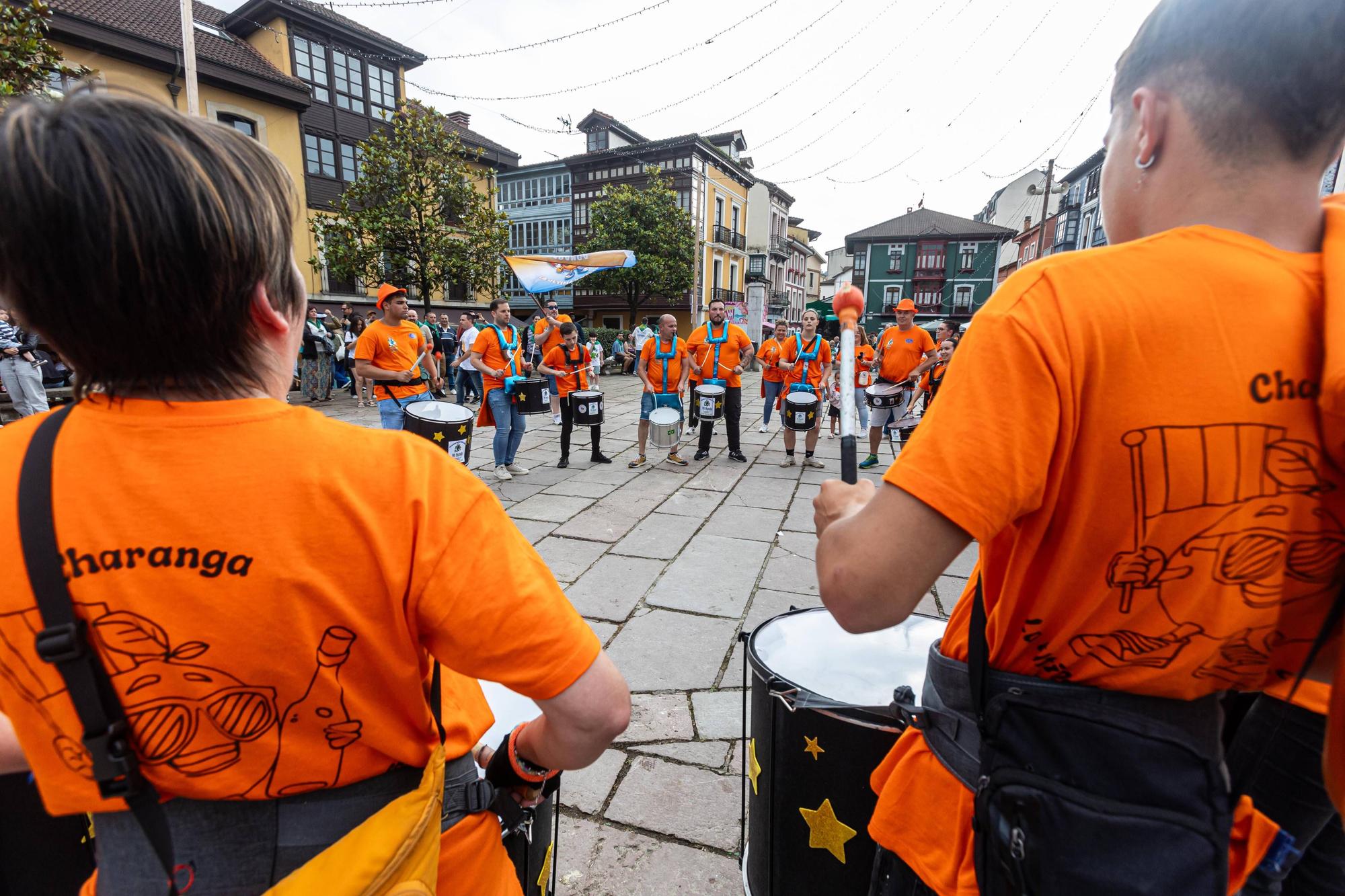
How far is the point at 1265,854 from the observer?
3.07ft

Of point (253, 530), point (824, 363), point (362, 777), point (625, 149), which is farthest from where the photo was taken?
point (625, 149)

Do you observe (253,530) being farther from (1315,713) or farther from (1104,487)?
(1315,713)

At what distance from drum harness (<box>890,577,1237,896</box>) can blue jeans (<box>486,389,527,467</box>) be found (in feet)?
Answer: 19.3

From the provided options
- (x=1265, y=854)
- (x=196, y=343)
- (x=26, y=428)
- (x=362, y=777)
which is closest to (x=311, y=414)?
(x=196, y=343)

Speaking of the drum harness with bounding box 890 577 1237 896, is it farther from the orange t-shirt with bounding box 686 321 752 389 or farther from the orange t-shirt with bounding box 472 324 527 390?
the orange t-shirt with bounding box 686 321 752 389

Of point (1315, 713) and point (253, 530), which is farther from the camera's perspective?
point (1315, 713)

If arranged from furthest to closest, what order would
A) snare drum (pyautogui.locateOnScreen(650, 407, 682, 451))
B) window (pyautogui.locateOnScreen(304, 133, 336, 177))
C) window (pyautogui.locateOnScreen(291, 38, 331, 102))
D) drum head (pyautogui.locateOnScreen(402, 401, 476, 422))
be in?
window (pyautogui.locateOnScreen(291, 38, 331, 102))
window (pyautogui.locateOnScreen(304, 133, 336, 177))
snare drum (pyautogui.locateOnScreen(650, 407, 682, 451))
drum head (pyautogui.locateOnScreen(402, 401, 476, 422))

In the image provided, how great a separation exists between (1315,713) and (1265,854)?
22 centimetres

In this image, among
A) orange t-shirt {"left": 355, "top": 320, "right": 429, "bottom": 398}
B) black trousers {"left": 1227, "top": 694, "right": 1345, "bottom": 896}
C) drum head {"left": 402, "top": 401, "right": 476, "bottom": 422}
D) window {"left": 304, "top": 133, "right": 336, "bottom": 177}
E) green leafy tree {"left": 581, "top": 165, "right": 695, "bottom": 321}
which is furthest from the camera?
green leafy tree {"left": 581, "top": 165, "right": 695, "bottom": 321}

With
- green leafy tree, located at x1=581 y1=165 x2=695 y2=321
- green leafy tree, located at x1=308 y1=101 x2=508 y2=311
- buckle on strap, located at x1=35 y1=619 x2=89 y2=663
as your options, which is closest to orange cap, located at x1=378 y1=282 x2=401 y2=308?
buckle on strap, located at x1=35 y1=619 x2=89 y2=663

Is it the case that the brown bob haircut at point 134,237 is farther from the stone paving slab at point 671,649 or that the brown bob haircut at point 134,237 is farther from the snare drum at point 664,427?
the snare drum at point 664,427

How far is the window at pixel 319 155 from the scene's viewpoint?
790 inches

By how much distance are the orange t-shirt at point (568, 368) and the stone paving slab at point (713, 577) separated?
292 cm

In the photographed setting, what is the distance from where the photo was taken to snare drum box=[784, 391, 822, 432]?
692 cm
